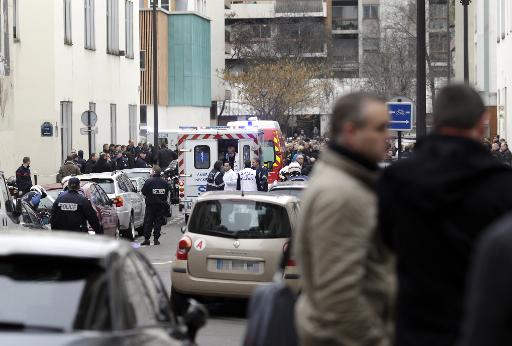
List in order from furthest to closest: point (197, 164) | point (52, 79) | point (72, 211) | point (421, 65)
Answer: point (52, 79) → point (197, 164) → point (421, 65) → point (72, 211)

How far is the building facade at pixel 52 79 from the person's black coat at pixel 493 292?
34993 mm

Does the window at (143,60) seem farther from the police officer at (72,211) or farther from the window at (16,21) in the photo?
the police officer at (72,211)

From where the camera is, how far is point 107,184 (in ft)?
90.3

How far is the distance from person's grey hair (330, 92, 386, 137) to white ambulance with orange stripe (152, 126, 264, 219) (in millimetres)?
26998

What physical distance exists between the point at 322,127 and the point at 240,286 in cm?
9169

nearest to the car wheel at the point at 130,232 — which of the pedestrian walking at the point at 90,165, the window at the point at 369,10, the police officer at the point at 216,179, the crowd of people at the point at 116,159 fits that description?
the police officer at the point at 216,179

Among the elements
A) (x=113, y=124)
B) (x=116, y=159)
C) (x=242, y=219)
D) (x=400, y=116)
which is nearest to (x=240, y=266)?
(x=242, y=219)

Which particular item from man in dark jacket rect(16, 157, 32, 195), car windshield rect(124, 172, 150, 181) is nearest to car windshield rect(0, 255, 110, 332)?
man in dark jacket rect(16, 157, 32, 195)

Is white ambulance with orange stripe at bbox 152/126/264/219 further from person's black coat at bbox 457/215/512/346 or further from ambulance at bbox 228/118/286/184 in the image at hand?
person's black coat at bbox 457/215/512/346

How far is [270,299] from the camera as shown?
5.78 m

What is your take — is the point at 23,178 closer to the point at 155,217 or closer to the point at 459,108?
the point at 155,217

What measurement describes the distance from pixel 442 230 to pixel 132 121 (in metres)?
55.9

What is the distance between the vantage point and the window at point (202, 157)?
33.5m

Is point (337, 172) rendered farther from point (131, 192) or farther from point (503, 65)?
point (503, 65)
